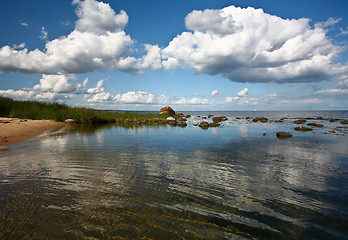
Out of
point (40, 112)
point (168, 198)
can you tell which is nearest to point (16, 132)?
point (40, 112)

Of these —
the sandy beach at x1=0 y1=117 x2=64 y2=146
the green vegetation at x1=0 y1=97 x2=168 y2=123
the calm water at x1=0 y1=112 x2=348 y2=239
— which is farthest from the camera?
the green vegetation at x1=0 y1=97 x2=168 y2=123

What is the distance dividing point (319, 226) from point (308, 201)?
1.14 m

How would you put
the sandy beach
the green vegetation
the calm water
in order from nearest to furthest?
1. the calm water
2. the sandy beach
3. the green vegetation

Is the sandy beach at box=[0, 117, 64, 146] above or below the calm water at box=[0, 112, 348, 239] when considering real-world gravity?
above

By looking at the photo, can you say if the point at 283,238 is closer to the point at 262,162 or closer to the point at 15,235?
the point at 15,235

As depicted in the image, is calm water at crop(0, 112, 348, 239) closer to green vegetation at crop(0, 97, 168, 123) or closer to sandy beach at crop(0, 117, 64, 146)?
sandy beach at crop(0, 117, 64, 146)

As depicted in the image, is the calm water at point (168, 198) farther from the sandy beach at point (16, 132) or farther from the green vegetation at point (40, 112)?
the green vegetation at point (40, 112)

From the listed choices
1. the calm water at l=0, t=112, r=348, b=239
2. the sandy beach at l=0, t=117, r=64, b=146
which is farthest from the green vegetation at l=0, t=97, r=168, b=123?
the calm water at l=0, t=112, r=348, b=239

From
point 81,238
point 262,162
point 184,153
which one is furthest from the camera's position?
point 184,153

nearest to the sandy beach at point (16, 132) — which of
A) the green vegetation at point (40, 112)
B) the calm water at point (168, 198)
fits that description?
the calm water at point (168, 198)

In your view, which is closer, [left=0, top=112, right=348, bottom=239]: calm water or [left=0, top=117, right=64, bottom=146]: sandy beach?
[left=0, top=112, right=348, bottom=239]: calm water

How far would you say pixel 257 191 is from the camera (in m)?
5.25

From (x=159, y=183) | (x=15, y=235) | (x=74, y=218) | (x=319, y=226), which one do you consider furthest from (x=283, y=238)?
(x=15, y=235)

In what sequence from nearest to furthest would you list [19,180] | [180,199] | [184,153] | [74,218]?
[74,218]
[180,199]
[19,180]
[184,153]
